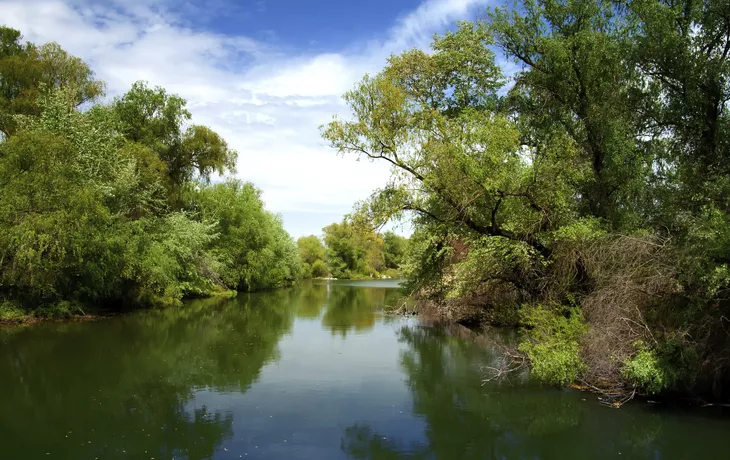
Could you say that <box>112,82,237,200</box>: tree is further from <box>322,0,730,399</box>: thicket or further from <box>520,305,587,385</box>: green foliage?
<box>520,305,587,385</box>: green foliage

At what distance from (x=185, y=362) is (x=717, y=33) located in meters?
A: 17.8

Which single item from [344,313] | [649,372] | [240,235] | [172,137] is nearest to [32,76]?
[172,137]

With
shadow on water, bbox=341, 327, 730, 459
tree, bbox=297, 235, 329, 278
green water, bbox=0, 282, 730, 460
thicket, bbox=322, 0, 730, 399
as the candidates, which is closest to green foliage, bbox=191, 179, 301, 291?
green water, bbox=0, 282, 730, 460

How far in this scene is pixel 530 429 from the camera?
1096 centimetres

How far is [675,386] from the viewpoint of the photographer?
38.1ft

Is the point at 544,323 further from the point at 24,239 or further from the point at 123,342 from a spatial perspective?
the point at 24,239

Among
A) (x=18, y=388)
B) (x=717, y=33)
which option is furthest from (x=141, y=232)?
(x=717, y=33)

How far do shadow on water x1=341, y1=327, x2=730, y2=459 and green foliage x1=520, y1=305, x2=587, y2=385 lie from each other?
2.41ft

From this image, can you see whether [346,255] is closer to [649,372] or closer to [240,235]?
[240,235]

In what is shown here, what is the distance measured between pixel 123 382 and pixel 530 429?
34.0ft

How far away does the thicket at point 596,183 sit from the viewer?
11398mm

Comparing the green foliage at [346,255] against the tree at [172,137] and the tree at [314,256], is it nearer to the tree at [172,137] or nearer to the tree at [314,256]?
the tree at [314,256]

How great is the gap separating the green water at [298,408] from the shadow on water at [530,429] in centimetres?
4

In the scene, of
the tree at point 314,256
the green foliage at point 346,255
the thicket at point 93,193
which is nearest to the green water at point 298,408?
the thicket at point 93,193
